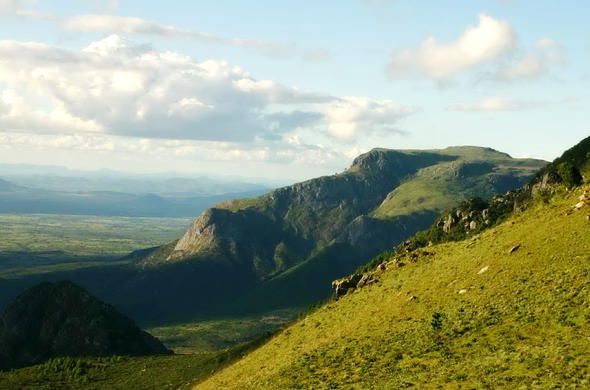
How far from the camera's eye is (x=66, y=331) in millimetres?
182750

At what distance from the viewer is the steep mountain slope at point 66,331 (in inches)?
6816

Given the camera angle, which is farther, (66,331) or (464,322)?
(66,331)

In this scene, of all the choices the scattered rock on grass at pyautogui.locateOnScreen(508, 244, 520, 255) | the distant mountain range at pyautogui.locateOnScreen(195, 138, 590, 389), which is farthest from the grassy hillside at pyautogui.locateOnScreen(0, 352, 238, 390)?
the scattered rock on grass at pyautogui.locateOnScreen(508, 244, 520, 255)

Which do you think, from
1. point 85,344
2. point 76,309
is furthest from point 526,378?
point 76,309

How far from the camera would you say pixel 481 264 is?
2717 inches

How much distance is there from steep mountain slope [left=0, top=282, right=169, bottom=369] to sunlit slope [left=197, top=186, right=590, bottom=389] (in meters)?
109

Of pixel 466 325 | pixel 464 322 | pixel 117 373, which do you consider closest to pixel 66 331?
pixel 117 373

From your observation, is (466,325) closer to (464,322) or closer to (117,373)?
(464,322)

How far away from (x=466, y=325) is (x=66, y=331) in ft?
536

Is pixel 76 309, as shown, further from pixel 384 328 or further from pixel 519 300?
pixel 519 300

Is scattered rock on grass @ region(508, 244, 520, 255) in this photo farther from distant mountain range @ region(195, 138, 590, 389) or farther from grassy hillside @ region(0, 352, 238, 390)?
grassy hillside @ region(0, 352, 238, 390)

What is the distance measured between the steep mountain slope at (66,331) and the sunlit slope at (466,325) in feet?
357

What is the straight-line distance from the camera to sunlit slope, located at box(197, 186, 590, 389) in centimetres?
4197

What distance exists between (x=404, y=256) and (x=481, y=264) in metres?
26.4
